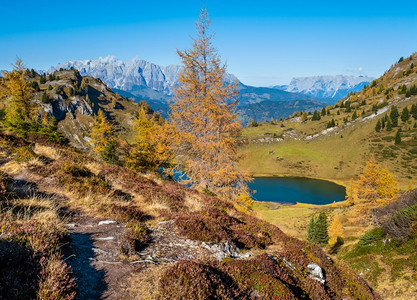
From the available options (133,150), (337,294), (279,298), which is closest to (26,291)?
(279,298)

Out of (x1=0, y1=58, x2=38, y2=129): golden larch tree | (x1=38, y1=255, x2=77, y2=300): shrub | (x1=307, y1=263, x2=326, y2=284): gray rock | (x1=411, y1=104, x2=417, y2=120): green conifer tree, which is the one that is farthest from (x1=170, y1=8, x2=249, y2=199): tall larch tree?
(x1=411, y1=104, x2=417, y2=120): green conifer tree

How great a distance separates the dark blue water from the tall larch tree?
95.8 m

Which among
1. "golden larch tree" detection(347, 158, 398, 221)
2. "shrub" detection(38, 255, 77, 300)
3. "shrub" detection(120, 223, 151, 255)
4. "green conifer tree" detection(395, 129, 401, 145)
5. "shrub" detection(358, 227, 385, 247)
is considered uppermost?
"shrub" detection(38, 255, 77, 300)

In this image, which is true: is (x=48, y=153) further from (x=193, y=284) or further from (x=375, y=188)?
(x=375, y=188)

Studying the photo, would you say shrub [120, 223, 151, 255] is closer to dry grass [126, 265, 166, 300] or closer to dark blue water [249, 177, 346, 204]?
dry grass [126, 265, 166, 300]

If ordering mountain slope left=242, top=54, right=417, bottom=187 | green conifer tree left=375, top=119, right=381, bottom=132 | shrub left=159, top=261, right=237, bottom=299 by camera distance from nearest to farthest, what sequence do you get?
1. shrub left=159, top=261, right=237, bottom=299
2. mountain slope left=242, top=54, right=417, bottom=187
3. green conifer tree left=375, top=119, right=381, bottom=132

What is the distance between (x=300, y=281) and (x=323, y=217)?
152 ft

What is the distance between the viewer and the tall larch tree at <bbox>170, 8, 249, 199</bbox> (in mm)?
19359

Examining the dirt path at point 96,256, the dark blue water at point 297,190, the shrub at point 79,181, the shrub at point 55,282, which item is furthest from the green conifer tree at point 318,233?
the dark blue water at point 297,190

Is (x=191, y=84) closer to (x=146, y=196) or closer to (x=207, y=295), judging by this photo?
(x=146, y=196)

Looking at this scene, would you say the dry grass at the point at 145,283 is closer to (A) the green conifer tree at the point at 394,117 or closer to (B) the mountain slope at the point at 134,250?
(B) the mountain slope at the point at 134,250

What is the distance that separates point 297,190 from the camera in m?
133

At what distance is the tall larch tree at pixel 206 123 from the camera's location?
63.5 ft

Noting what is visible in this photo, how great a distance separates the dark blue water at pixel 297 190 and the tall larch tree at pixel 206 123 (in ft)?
314
